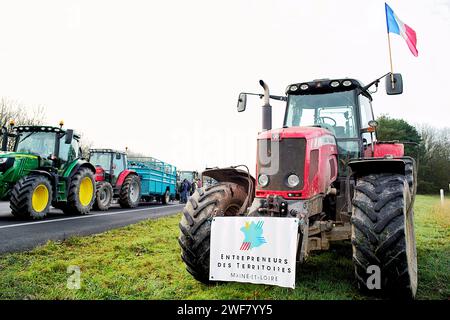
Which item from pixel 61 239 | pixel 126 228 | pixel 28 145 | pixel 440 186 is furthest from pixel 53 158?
pixel 440 186

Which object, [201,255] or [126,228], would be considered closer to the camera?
[201,255]

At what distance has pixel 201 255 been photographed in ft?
13.1

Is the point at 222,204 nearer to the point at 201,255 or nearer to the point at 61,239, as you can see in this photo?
the point at 201,255

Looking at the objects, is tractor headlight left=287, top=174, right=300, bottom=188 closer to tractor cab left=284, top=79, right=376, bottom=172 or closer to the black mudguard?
the black mudguard

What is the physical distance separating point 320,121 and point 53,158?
8597mm

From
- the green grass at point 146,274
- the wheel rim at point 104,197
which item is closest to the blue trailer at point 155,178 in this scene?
the wheel rim at point 104,197

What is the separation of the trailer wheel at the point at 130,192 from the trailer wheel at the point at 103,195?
90 cm

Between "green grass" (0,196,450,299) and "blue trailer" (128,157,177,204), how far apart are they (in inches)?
451

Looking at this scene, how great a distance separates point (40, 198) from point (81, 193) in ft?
7.19

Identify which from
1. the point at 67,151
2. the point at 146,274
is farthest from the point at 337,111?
the point at 67,151

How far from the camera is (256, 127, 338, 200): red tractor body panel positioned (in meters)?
4.00

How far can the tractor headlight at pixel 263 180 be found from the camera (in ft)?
13.7

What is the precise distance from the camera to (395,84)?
4.85 m

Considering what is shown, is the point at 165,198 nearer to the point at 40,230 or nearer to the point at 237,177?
the point at 40,230
